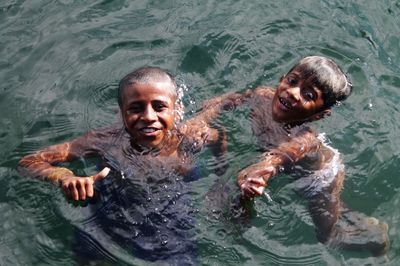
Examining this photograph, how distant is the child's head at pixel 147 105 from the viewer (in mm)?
3973

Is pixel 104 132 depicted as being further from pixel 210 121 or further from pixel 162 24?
pixel 162 24

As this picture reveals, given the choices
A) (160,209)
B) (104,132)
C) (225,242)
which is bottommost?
(225,242)

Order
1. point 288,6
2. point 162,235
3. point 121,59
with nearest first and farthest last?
point 162,235, point 121,59, point 288,6

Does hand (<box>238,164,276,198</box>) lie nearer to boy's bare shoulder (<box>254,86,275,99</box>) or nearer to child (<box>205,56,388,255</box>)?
child (<box>205,56,388,255</box>)

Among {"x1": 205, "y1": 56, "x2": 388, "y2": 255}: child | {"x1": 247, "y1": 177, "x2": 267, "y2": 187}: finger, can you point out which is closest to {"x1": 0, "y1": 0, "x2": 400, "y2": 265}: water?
{"x1": 205, "y1": 56, "x2": 388, "y2": 255}: child

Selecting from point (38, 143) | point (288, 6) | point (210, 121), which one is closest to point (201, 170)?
point (210, 121)

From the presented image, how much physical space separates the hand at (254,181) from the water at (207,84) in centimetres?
44

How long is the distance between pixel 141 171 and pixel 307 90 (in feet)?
4.72

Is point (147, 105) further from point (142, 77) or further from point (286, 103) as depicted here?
point (286, 103)

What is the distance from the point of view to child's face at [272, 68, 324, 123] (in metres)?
4.58

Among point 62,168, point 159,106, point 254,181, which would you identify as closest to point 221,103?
point 159,106

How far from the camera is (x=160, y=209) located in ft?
13.2

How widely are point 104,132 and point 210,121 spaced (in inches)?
36.8

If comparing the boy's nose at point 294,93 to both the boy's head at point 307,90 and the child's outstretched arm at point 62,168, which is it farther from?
the child's outstretched arm at point 62,168
